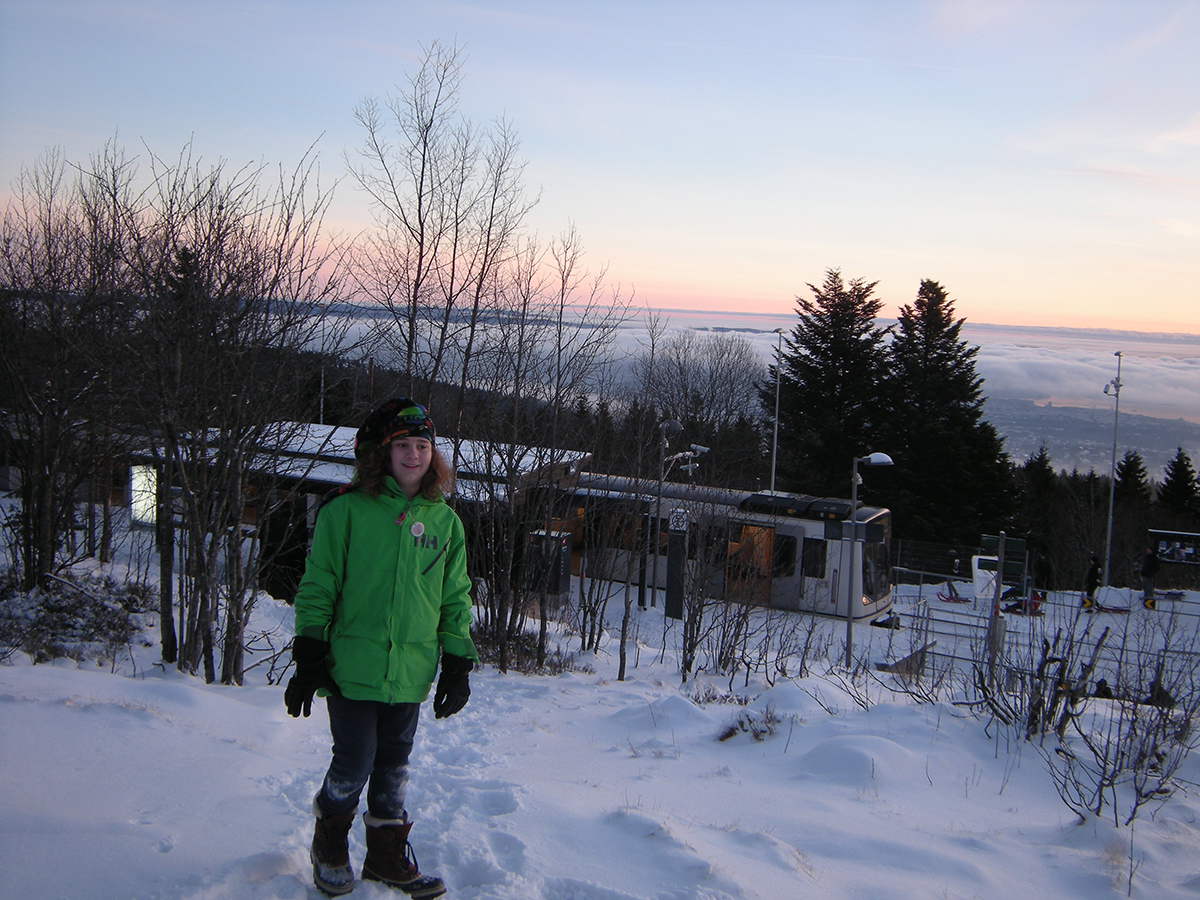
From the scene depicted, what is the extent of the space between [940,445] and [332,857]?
4145 centimetres

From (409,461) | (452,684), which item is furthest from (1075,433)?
(409,461)

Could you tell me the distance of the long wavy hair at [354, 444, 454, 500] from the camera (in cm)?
305

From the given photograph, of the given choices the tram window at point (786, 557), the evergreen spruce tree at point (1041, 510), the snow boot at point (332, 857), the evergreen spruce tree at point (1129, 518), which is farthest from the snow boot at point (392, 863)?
the evergreen spruce tree at point (1041, 510)

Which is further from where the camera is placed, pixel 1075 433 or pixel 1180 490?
pixel 1075 433

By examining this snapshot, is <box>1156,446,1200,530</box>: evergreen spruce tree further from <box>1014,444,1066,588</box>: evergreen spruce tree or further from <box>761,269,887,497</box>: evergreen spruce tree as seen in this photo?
<box>761,269,887,497</box>: evergreen spruce tree

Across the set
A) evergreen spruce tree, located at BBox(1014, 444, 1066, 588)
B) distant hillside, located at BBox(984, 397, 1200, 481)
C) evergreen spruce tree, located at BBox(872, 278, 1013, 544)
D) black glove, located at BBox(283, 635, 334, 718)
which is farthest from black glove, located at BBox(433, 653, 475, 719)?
distant hillside, located at BBox(984, 397, 1200, 481)

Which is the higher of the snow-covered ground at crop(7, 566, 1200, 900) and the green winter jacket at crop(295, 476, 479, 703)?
the green winter jacket at crop(295, 476, 479, 703)

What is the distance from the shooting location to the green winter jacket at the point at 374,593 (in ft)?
9.66

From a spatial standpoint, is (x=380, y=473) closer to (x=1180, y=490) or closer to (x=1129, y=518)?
(x=1129, y=518)

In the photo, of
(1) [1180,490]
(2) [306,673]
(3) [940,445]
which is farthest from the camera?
(1) [1180,490]

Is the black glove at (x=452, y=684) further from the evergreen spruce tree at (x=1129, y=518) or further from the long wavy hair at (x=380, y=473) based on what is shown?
the evergreen spruce tree at (x=1129, y=518)

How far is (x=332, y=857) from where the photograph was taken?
2.94 metres

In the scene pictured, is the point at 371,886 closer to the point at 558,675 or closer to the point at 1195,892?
the point at 1195,892

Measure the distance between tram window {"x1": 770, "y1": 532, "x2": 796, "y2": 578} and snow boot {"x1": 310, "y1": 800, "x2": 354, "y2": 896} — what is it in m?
17.6
